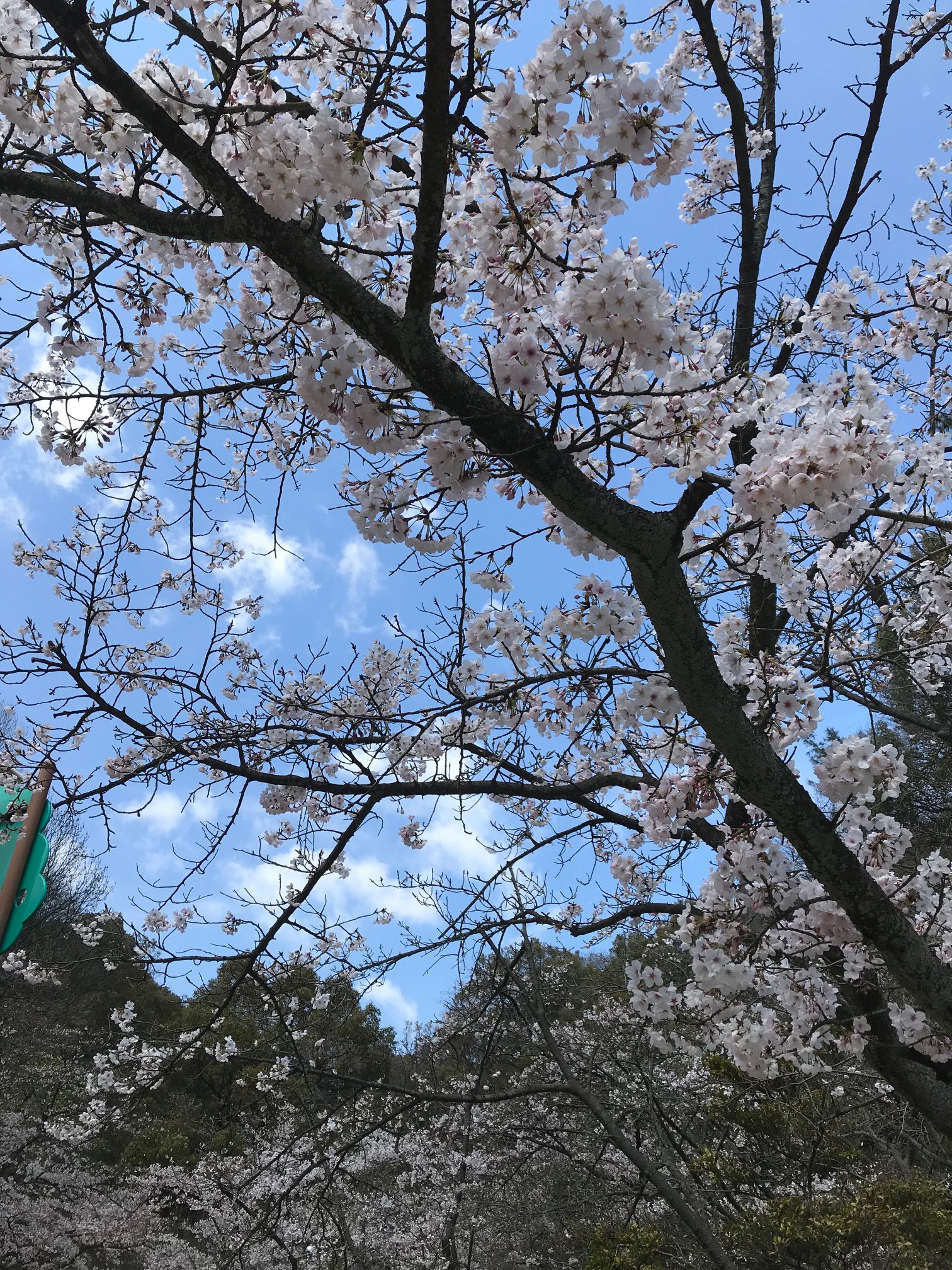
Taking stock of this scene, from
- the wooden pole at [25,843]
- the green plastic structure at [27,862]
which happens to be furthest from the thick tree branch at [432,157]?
the green plastic structure at [27,862]

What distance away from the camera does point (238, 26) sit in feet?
6.57

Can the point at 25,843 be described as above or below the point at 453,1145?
above

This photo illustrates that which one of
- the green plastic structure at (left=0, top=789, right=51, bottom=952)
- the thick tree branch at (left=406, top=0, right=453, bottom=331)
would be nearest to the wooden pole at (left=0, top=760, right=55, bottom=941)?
the green plastic structure at (left=0, top=789, right=51, bottom=952)

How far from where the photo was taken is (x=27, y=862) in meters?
3.23

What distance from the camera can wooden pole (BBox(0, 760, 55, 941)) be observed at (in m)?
3.10

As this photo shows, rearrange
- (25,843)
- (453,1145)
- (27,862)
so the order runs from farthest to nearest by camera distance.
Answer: (453,1145)
(27,862)
(25,843)

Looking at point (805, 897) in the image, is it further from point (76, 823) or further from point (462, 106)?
point (76, 823)

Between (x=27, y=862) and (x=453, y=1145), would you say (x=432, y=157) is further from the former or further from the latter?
(x=453, y=1145)

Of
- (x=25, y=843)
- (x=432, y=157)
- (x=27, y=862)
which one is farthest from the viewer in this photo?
(x=27, y=862)

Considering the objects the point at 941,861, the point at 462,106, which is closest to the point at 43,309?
the point at 462,106

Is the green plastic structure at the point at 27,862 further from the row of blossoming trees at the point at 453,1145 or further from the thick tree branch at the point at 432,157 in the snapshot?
the thick tree branch at the point at 432,157

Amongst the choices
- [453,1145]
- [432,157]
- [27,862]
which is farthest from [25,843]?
[453,1145]

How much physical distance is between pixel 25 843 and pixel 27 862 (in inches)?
6.6

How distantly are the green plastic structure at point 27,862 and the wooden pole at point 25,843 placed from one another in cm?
5
